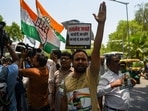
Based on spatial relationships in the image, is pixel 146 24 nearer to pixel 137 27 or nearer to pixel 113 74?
pixel 137 27

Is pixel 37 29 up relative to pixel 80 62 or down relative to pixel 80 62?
up

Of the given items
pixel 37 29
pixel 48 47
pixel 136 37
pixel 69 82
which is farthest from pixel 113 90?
pixel 136 37

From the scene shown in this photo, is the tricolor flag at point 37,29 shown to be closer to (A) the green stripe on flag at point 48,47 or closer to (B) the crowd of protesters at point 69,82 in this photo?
(A) the green stripe on flag at point 48,47

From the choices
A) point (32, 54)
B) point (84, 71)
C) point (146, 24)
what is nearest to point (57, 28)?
point (32, 54)

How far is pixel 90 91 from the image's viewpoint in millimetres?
4062

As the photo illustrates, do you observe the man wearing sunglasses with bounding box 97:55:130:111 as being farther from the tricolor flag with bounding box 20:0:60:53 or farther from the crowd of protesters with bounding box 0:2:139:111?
the tricolor flag with bounding box 20:0:60:53

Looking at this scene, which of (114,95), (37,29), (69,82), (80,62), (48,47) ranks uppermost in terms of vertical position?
(37,29)

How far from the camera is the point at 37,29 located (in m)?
9.48

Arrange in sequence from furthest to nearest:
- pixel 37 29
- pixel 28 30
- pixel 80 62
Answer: pixel 28 30, pixel 37 29, pixel 80 62

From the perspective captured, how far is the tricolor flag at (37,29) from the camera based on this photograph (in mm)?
9398

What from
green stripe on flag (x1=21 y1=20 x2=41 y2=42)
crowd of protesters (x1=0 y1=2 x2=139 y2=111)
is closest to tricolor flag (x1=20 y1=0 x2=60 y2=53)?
green stripe on flag (x1=21 y1=20 x2=41 y2=42)

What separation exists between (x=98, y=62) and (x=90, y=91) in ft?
1.01

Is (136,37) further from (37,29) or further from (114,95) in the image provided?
(114,95)

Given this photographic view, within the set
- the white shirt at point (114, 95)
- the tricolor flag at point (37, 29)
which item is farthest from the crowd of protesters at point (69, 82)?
the tricolor flag at point (37, 29)
